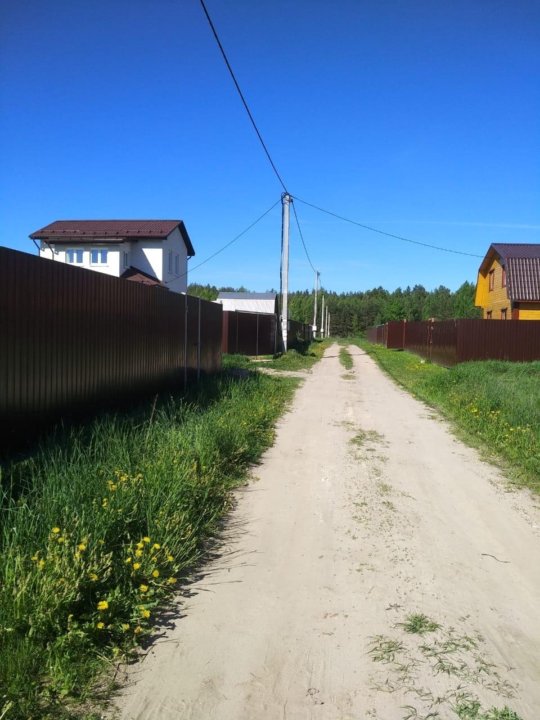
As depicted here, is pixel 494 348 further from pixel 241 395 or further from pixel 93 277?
pixel 93 277

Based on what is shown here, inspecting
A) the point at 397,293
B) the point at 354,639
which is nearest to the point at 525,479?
the point at 354,639

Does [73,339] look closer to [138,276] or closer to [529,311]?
[529,311]

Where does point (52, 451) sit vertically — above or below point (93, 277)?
below

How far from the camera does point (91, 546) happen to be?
11.3 ft

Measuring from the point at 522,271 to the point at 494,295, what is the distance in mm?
4133

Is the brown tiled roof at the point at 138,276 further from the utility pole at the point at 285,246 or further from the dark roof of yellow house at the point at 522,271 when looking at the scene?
the dark roof of yellow house at the point at 522,271

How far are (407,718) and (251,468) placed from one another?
14.1ft

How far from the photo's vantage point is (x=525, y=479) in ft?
21.0

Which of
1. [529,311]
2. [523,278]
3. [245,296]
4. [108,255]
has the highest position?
[108,255]

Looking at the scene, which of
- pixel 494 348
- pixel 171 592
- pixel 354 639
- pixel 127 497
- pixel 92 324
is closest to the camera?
pixel 354 639

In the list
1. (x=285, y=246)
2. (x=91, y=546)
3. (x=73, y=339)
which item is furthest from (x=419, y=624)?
(x=285, y=246)

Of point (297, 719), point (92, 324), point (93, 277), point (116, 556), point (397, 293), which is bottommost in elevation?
point (297, 719)

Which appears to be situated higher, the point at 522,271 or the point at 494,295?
the point at 522,271

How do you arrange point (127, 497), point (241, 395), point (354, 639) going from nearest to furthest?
point (354, 639) → point (127, 497) → point (241, 395)
